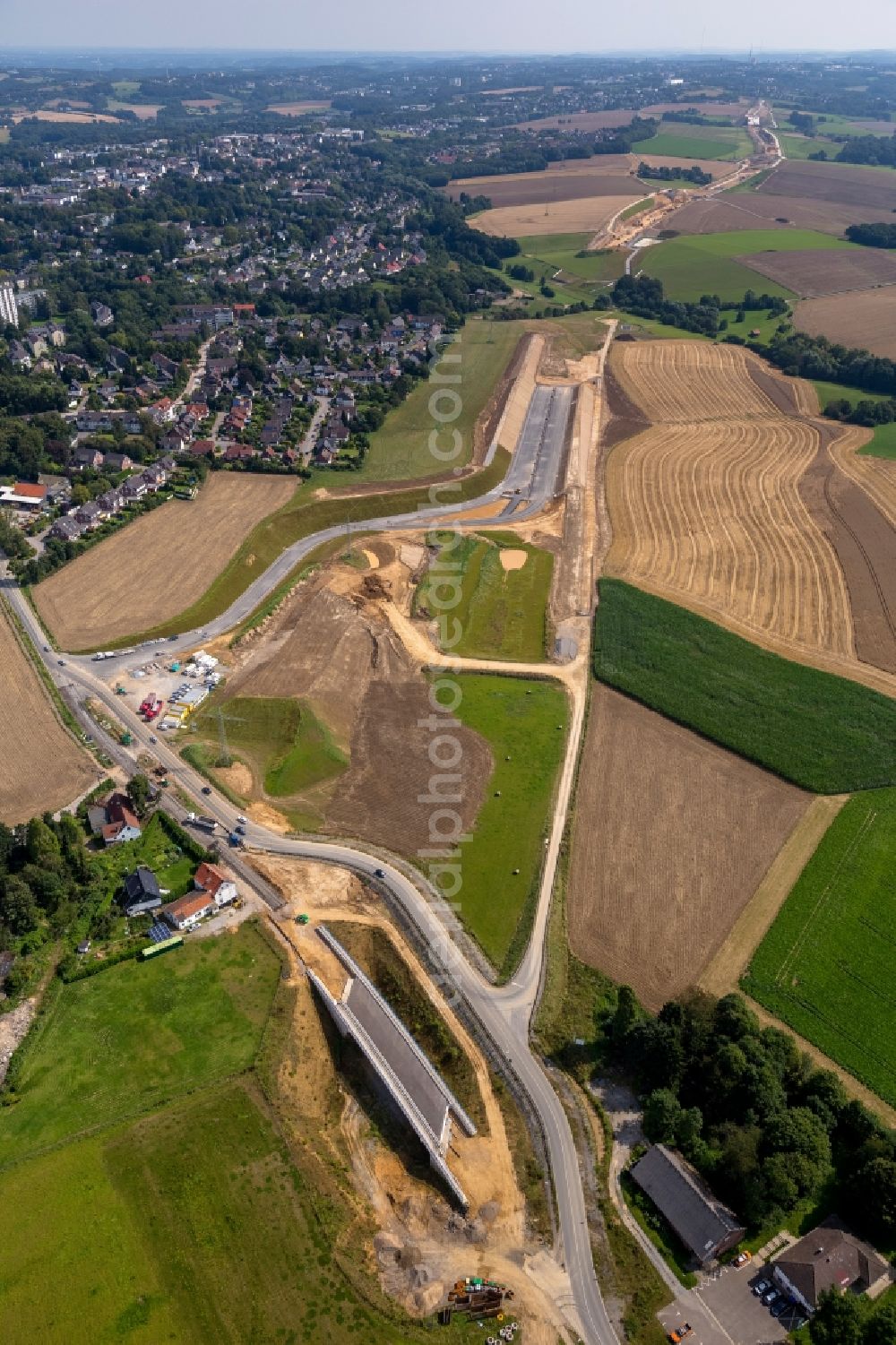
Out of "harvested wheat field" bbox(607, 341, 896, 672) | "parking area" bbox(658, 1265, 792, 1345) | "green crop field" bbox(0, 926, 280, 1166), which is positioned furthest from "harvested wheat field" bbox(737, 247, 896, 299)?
"parking area" bbox(658, 1265, 792, 1345)

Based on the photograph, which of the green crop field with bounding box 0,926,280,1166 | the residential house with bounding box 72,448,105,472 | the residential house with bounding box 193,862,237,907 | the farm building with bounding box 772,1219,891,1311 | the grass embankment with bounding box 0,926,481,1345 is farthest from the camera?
the residential house with bounding box 72,448,105,472

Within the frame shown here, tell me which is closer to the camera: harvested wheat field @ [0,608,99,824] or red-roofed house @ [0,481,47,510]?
harvested wheat field @ [0,608,99,824]

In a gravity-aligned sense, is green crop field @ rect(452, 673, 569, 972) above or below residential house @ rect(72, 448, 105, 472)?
below

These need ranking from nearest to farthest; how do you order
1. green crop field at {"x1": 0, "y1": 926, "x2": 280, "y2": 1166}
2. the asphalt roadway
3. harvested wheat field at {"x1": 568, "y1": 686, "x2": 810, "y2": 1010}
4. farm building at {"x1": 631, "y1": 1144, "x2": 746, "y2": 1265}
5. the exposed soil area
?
farm building at {"x1": 631, "y1": 1144, "x2": 746, "y2": 1265} < the asphalt roadway < green crop field at {"x1": 0, "y1": 926, "x2": 280, "y2": 1166} < harvested wheat field at {"x1": 568, "y1": 686, "x2": 810, "y2": 1010} < the exposed soil area

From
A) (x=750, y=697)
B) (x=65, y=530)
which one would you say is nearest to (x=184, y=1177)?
(x=750, y=697)

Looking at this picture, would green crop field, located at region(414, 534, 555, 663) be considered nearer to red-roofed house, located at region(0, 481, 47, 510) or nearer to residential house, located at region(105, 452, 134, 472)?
residential house, located at region(105, 452, 134, 472)

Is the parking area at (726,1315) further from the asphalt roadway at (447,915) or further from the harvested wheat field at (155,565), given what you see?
the harvested wheat field at (155,565)

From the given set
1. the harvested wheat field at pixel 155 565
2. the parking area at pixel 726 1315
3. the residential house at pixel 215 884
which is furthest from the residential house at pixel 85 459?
the parking area at pixel 726 1315

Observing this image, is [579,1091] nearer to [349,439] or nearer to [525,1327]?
[525,1327]
